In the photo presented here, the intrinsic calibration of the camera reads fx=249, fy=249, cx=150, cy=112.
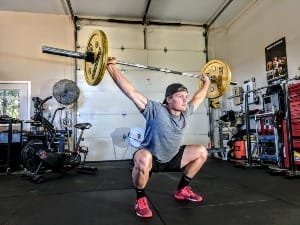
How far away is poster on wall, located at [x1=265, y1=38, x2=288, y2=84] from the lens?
4.54 meters

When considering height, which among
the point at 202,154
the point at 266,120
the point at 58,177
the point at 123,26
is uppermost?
the point at 123,26

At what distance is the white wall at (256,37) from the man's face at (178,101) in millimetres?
3132

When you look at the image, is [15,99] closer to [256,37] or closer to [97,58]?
[97,58]

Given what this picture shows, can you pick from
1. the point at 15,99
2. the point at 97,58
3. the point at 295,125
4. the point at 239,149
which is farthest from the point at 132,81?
the point at 97,58

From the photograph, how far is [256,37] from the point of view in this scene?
541cm

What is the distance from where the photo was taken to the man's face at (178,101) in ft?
6.88

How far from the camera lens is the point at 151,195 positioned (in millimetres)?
2477

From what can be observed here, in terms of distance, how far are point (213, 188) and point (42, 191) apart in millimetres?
1916

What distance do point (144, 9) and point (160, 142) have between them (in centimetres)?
451

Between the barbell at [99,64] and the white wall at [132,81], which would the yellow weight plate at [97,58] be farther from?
the white wall at [132,81]

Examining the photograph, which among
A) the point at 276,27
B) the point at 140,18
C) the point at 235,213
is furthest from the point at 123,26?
the point at 235,213

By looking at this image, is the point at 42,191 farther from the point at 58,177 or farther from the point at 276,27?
the point at 276,27

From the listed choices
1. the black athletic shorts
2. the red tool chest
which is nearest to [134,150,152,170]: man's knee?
the black athletic shorts

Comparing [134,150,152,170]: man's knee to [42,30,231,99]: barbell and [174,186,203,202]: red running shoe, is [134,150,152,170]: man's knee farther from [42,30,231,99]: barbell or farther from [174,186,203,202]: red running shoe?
[42,30,231,99]: barbell
